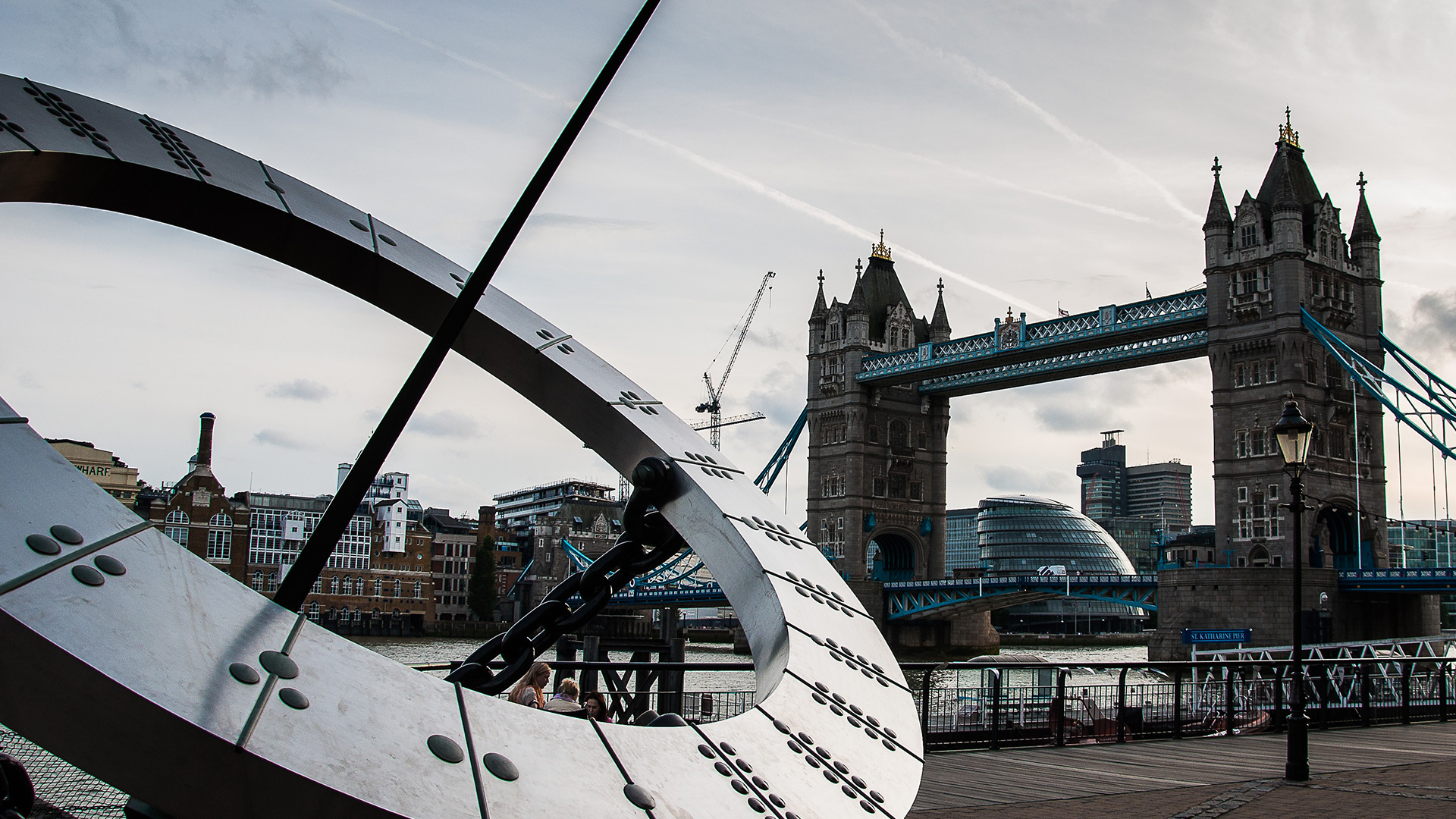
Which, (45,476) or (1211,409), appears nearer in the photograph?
(45,476)

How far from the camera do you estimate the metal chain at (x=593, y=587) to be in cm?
246

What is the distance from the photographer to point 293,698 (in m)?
1.44

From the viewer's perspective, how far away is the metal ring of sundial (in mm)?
1293

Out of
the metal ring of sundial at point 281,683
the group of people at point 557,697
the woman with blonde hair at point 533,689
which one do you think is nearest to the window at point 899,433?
the group of people at point 557,697

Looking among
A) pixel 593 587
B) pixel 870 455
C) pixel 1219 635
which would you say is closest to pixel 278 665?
pixel 593 587

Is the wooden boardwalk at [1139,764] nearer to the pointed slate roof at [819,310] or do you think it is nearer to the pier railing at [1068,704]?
the pier railing at [1068,704]

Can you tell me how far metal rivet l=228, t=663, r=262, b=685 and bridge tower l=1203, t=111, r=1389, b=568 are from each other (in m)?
34.8

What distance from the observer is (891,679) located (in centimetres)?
253

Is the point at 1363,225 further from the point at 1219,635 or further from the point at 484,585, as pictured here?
the point at 484,585

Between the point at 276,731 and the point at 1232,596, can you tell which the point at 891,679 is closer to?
the point at 276,731

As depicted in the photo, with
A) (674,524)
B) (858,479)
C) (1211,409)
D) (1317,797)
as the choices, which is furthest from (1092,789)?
(858,479)

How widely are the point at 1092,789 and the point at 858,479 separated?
47.6m

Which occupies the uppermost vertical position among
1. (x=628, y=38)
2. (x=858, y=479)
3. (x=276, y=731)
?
(x=858, y=479)

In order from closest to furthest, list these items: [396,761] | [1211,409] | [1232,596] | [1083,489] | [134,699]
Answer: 1. [134,699]
2. [396,761]
3. [1232,596]
4. [1211,409]
5. [1083,489]
